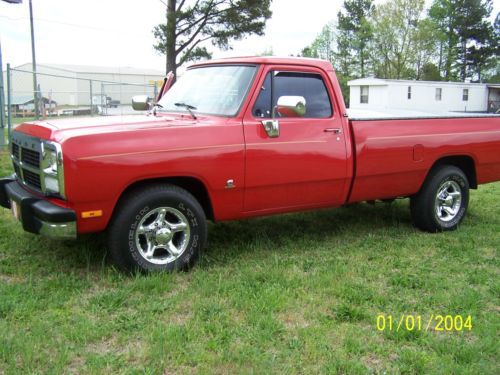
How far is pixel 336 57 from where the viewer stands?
57344 millimetres

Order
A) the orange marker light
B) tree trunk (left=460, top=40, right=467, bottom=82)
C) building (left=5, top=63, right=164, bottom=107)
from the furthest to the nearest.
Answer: tree trunk (left=460, top=40, right=467, bottom=82) → building (left=5, top=63, right=164, bottom=107) → the orange marker light

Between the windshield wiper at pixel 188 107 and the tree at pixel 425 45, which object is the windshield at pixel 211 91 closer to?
the windshield wiper at pixel 188 107

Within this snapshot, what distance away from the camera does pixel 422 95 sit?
134 ft

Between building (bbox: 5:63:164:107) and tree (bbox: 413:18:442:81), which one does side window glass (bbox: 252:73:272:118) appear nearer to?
building (bbox: 5:63:164:107)

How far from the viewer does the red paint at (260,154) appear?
4.00 meters

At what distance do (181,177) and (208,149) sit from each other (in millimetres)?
328

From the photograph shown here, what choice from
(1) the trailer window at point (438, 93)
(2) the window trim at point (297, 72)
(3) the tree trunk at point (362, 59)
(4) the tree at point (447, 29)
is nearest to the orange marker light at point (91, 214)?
(2) the window trim at point (297, 72)

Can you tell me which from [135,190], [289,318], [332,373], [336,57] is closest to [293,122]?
[135,190]

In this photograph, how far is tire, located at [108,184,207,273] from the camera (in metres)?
4.18

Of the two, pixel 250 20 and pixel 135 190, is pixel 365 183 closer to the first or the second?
pixel 135 190

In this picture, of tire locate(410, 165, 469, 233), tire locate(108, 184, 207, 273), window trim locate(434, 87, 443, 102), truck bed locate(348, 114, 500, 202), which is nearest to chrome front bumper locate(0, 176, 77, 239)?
tire locate(108, 184, 207, 273)

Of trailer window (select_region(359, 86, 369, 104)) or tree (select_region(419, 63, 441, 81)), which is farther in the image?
tree (select_region(419, 63, 441, 81))

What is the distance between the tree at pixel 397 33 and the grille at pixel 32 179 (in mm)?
47879

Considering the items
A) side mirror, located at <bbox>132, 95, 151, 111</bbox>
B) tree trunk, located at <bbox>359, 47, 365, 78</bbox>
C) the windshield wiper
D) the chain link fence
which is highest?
tree trunk, located at <bbox>359, 47, 365, 78</bbox>
